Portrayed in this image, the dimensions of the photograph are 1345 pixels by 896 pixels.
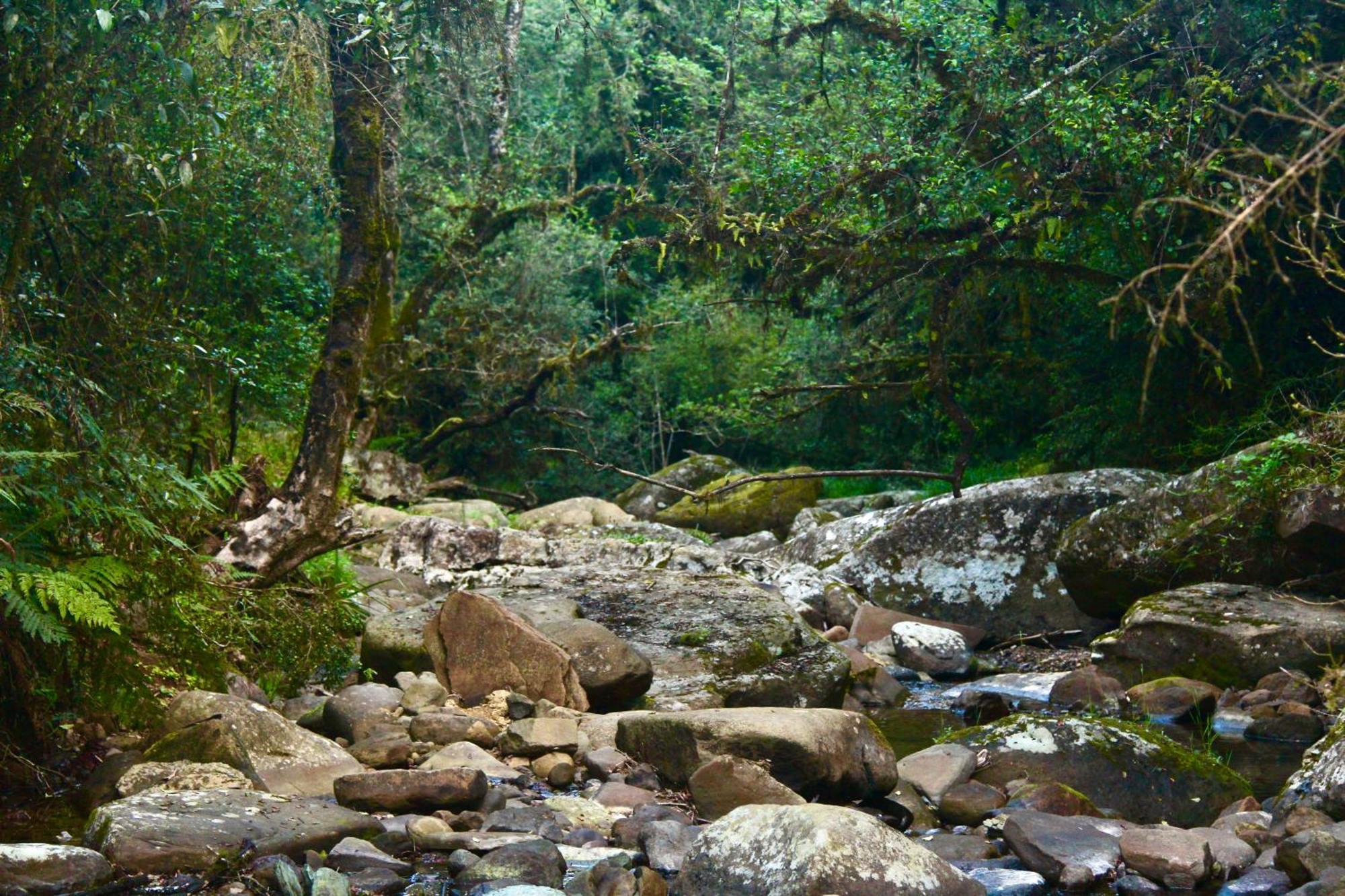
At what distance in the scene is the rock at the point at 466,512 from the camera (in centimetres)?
1560

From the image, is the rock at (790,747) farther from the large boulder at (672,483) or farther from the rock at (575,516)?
the large boulder at (672,483)

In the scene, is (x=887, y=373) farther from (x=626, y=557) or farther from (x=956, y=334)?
(x=626, y=557)

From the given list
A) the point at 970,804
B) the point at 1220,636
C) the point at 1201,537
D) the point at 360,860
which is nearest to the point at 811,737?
the point at 970,804

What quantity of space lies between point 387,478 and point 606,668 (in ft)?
36.4

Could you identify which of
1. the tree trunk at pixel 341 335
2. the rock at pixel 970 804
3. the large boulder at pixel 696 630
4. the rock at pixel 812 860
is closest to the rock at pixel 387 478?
the large boulder at pixel 696 630

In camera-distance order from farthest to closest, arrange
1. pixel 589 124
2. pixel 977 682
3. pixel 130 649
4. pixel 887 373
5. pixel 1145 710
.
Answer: pixel 589 124 → pixel 887 373 → pixel 977 682 → pixel 1145 710 → pixel 130 649

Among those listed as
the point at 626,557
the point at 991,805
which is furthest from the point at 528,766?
the point at 626,557

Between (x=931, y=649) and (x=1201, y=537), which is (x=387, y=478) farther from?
(x=1201, y=537)

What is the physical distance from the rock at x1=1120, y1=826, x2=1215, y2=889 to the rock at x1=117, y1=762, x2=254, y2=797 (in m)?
3.59

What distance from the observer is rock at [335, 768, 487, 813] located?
5.16 metres

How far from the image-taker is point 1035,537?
11242 mm

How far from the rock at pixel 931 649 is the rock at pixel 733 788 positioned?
4.73 m

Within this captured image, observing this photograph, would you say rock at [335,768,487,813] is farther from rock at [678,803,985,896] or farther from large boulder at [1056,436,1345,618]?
large boulder at [1056,436,1345,618]

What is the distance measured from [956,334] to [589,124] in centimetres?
1384
